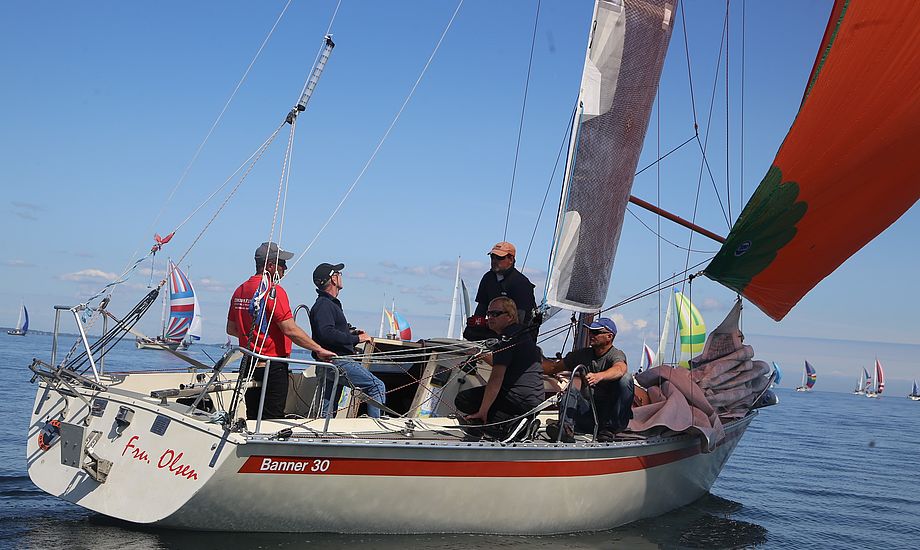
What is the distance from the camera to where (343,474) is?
5984 mm

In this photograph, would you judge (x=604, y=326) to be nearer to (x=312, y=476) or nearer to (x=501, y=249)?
(x=501, y=249)

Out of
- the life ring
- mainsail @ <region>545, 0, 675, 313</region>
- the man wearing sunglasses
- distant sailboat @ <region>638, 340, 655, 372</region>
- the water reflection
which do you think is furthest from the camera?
distant sailboat @ <region>638, 340, 655, 372</region>

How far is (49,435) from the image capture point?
6.31m

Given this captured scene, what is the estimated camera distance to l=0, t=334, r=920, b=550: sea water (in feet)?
19.6

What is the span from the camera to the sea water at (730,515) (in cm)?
596

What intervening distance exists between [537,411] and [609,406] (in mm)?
1134

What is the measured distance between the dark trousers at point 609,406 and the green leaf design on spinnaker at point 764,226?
2.76 m

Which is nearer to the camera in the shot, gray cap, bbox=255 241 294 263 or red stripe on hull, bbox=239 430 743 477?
red stripe on hull, bbox=239 430 743 477

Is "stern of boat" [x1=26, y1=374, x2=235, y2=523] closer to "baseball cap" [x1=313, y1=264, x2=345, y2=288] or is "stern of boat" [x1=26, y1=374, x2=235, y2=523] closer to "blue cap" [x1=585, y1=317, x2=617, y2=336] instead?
"baseball cap" [x1=313, y1=264, x2=345, y2=288]

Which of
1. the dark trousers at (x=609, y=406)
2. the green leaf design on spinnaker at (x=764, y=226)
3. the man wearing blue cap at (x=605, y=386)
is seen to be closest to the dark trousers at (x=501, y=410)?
the man wearing blue cap at (x=605, y=386)

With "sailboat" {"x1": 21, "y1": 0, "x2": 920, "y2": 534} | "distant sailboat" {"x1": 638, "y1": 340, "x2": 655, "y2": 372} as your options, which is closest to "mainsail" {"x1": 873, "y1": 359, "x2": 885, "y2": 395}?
"distant sailboat" {"x1": 638, "y1": 340, "x2": 655, "y2": 372}

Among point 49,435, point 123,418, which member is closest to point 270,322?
point 123,418

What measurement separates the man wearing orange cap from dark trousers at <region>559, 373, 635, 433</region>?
1044 mm

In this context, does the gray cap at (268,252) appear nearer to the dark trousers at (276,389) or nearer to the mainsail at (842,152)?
the dark trousers at (276,389)
